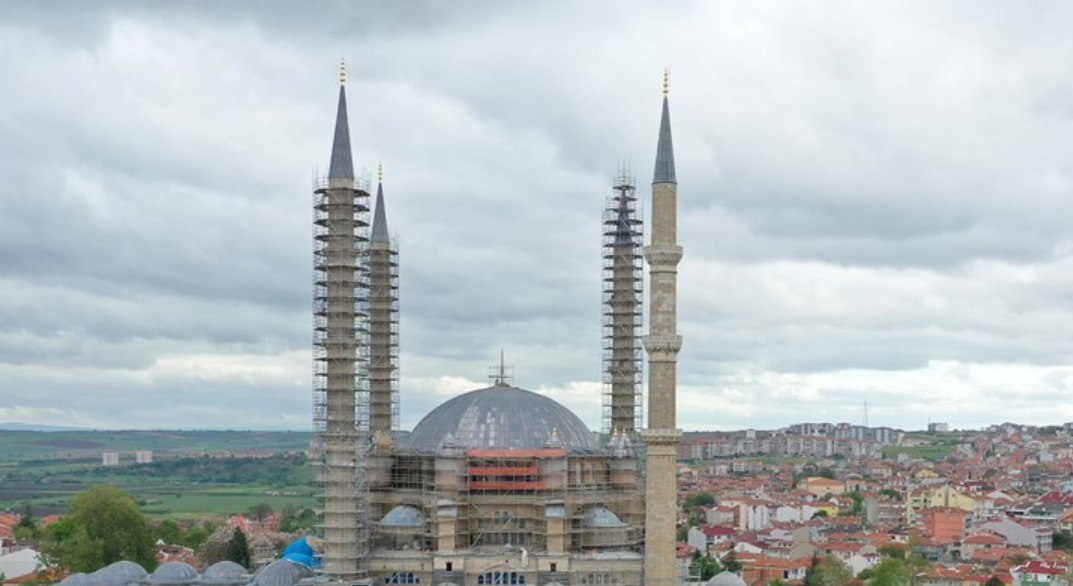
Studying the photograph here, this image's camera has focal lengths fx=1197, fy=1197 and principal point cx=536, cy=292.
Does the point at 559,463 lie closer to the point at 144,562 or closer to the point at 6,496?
the point at 144,562

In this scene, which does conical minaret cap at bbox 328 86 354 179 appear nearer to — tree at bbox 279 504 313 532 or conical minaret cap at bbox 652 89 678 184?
conical minaret cap at bbox 652 89 678 184

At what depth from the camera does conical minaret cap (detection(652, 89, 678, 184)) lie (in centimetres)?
4422

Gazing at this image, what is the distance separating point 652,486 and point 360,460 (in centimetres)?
1091

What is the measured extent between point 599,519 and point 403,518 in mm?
7494

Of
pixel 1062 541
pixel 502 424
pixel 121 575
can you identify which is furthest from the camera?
pixel 1062 541

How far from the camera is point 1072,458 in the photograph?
170250 mm

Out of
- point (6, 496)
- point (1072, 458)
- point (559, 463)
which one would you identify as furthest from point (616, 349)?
point (6, 496)

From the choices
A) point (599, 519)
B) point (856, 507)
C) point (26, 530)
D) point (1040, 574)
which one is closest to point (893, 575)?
point (1040, 574)

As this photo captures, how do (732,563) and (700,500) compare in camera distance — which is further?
(700,500)

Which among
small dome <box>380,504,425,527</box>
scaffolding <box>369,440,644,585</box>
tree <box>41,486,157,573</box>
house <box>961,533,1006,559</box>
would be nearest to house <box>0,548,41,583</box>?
tree <box>41,486,157,573</box>

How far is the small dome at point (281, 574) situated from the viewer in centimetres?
4381

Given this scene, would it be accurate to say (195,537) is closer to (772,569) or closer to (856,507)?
(772,569)

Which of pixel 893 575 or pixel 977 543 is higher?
pixel 893 575

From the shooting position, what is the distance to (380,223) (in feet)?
181
